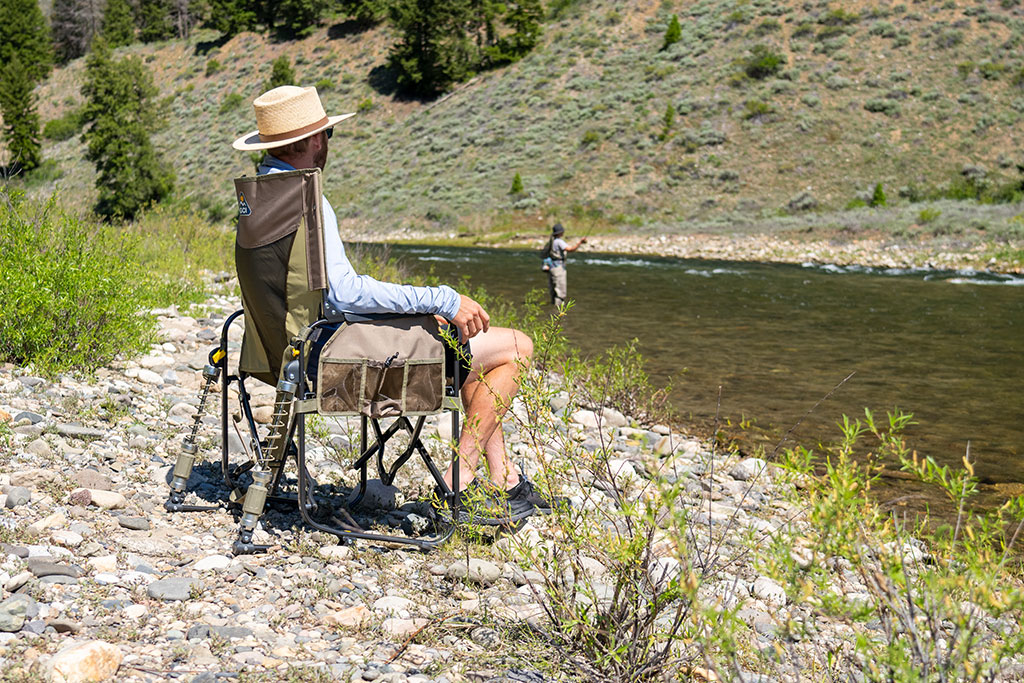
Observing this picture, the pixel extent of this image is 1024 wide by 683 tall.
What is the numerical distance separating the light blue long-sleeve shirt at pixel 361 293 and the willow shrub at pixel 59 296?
9.15ft

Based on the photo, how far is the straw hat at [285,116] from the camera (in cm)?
341

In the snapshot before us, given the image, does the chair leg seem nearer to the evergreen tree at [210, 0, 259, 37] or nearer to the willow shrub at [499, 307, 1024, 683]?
the willow shrub at [499, 307, 1024, 683]

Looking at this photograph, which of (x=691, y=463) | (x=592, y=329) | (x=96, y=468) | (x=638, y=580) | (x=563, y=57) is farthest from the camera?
(x=563, y=57)

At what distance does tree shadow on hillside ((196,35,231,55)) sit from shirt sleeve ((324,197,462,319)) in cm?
7077

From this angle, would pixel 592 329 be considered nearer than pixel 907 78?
Yes

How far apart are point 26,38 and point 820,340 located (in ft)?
257

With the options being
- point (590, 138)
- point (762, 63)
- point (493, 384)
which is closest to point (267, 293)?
point (493, 384)

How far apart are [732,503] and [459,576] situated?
239cm

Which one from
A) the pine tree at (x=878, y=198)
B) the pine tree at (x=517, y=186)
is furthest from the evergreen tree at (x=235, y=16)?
the pine tree at (x=878, y=198)

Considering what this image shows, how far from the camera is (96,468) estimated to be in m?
4.00

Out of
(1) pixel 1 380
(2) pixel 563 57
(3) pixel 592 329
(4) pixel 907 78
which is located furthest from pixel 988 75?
(1) pixel 1 380

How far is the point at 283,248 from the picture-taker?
3320 millimetres

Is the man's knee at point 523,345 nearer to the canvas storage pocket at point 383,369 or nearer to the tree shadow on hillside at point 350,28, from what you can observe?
the canvas storage pocket at point 383,369

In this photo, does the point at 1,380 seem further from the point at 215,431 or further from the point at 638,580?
the point at 638,580
